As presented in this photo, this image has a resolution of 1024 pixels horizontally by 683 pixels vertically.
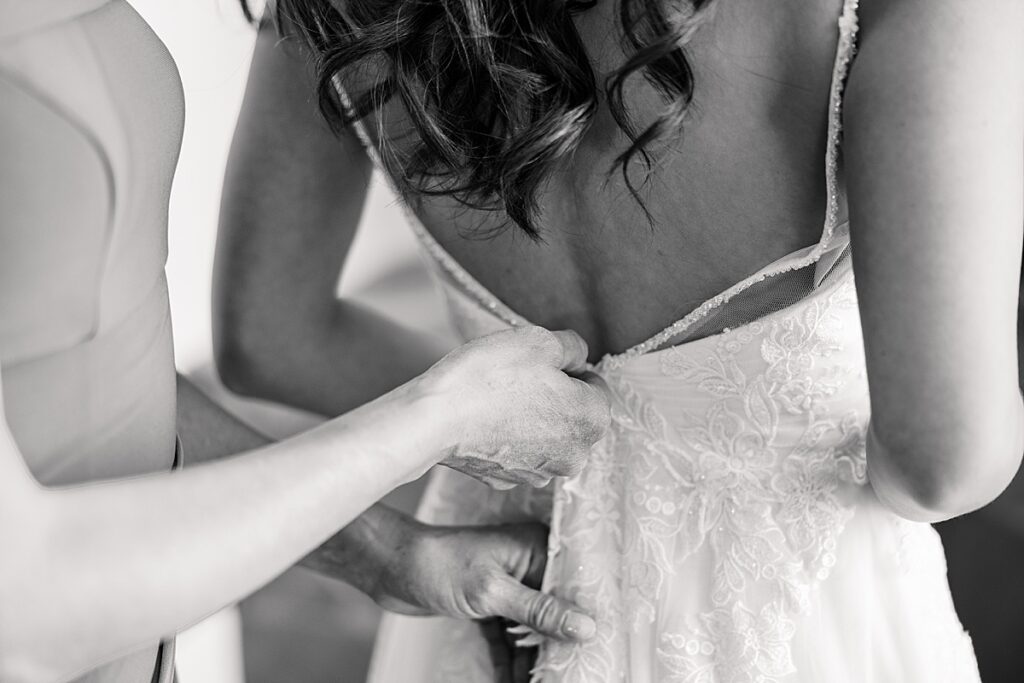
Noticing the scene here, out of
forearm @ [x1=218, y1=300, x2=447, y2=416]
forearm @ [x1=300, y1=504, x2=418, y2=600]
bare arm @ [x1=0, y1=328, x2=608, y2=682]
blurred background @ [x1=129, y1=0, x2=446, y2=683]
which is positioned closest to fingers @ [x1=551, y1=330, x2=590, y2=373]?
bare arm @ [x1=0, y1=328, x2=608, y2=682]

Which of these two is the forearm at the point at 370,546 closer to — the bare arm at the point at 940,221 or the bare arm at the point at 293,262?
the bare arm at the point at 293,262

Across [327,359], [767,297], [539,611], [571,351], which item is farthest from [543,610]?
[327,359]

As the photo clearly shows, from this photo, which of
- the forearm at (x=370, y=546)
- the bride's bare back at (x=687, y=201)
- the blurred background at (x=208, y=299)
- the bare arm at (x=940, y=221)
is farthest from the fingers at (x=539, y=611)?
the blurred background at (x=208, y=299)

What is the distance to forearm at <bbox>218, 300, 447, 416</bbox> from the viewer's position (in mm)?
1202

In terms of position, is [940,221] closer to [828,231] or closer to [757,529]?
[828,231]

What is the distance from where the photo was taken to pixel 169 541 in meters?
0.53

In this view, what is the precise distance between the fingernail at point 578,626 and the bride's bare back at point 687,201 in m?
0.24

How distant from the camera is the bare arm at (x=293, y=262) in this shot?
3.38 feet

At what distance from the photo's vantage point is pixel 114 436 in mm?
673

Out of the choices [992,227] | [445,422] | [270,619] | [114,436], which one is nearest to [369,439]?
[445,422]

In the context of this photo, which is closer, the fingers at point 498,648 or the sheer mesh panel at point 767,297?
the sheer mesh panel at point 767,297

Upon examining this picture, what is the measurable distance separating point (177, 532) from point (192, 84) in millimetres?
1481

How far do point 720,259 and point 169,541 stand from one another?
1.57 feet

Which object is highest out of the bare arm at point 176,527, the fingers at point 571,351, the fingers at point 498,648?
the bare arm at point 176,527
